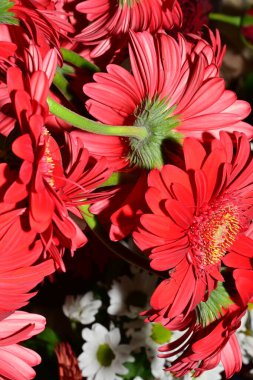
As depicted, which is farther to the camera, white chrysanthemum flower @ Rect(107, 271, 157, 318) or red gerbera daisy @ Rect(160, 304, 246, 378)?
white chrysanthemum flower @ Rect(107, 271, 157, 318)

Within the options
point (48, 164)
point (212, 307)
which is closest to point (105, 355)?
point (212, 307)

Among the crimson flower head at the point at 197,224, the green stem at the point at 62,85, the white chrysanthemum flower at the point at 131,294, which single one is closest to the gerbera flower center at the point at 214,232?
the crimson flower head at the point at 197,224

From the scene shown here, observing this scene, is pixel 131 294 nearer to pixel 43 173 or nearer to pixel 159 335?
pixel 159 335

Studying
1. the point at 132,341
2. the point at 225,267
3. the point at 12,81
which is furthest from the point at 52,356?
the point at 12,81

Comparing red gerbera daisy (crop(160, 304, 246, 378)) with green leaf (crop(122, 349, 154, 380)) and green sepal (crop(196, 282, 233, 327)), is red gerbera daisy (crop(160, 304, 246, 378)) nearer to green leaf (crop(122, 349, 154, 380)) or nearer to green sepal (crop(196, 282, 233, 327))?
A: green sepal (crop(196, 282, 233, 327))

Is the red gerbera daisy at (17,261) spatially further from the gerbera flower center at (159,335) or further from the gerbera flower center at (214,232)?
the gerbera flower center at (159,335)

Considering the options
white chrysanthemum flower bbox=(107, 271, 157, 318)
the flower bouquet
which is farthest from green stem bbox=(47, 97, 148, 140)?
white chrysanthemum flower bbox=(107, 271, 157, 318)

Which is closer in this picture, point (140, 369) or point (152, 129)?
point (152, 129)
